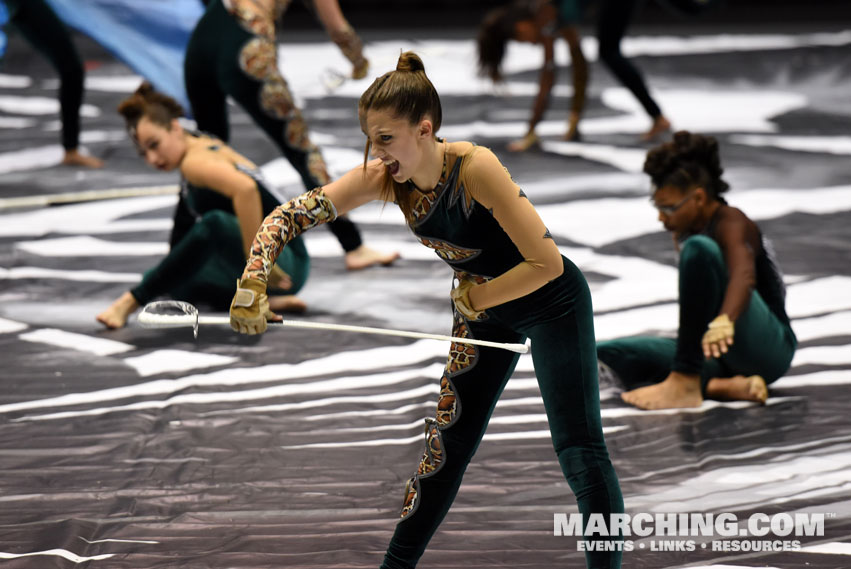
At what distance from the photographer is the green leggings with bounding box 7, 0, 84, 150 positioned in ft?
15.1

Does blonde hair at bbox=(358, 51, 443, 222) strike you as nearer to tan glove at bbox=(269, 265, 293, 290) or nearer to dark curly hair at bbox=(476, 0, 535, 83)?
tan glove at bbox=(269, 265, 293, 290)

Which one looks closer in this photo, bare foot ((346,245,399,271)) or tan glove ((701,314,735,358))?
tan glove ((701,314,735,358))

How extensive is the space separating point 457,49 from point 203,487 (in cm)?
552

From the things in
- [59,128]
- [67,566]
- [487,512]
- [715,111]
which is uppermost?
[715,111]

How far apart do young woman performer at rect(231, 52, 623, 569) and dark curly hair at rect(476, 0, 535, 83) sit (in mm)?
3461

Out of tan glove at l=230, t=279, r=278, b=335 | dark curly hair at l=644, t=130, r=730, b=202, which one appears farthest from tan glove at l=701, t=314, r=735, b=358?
tan glove at l=230, t=279, r=278, b=335

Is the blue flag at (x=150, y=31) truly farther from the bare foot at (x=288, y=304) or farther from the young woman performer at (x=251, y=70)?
the bare foot at (x=288, y=304)

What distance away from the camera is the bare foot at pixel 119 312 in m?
3.16

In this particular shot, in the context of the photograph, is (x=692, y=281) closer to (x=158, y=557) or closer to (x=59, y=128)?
(x=158, y=557)

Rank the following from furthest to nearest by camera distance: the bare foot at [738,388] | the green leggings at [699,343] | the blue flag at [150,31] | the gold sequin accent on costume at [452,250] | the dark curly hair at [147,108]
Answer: the blue flag at [150,31] → the dark curly hair at [147,108] → the bare foot at [738,388] → the green leggings at [699,343] → the gold sequin accent on costume at [452,250]

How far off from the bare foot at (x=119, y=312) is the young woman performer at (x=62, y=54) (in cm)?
189

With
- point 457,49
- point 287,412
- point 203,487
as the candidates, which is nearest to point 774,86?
point 457,49

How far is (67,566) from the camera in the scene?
1.93 meters

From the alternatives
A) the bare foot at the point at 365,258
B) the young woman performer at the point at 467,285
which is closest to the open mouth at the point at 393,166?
the young woman performer at the point at 467,285
